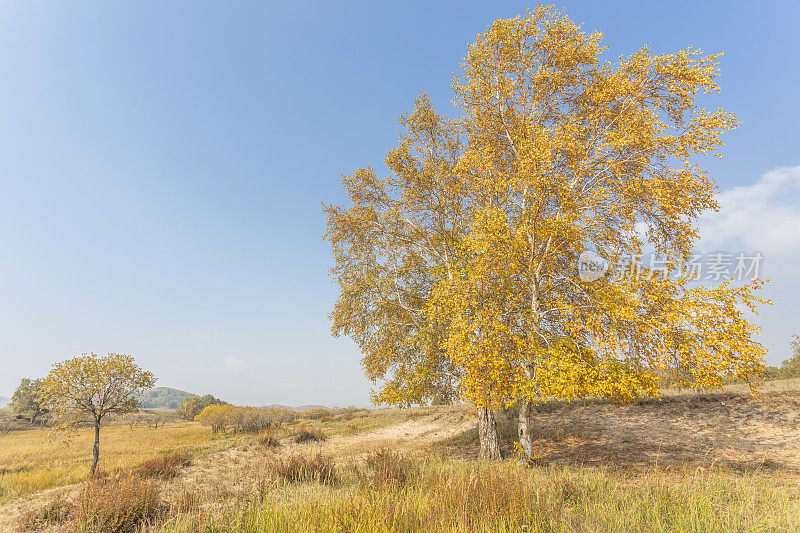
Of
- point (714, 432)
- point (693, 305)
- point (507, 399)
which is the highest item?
point (693, 305)

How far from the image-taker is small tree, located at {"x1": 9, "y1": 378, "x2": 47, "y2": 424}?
56537 mm

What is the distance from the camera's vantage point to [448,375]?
1208cm

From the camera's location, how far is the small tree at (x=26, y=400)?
2226 inches

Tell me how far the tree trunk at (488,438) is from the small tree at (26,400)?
76.6 meters

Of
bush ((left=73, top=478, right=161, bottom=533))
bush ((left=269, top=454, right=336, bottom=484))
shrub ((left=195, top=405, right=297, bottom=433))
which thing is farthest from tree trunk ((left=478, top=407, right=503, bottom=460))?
shrub ((left=195, top=405, right=297, bottom=433))

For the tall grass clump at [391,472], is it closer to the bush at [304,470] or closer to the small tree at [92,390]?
the bush at [304,470]

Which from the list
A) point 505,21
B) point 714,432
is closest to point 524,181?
point 505,21

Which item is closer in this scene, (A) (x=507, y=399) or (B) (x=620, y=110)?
(A) (x=507, y=399)

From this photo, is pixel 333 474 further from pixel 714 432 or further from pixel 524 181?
pixel 714 432

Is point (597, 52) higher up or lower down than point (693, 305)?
higher up

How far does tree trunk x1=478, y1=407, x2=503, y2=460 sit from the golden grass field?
1.34 meters

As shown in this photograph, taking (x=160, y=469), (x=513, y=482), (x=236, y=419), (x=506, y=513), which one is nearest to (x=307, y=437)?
(x=160, y=469)

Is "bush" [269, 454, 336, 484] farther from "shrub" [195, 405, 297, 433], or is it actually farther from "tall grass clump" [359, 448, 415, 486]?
"shrub" [195, 405, 297, 433]

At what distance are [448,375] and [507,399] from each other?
316 centimetres
